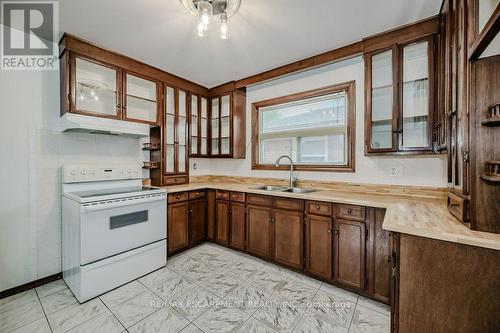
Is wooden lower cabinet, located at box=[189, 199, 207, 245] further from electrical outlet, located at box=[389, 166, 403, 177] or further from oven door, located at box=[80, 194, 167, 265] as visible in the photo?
electrical outlet, located at box=[389, 166, 403, 177]

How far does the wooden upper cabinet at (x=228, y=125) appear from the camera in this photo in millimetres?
3479

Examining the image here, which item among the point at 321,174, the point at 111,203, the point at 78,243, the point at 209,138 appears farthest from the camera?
the point at 209,138

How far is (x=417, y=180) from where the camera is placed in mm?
2119

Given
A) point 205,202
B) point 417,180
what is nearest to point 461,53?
point 417,180

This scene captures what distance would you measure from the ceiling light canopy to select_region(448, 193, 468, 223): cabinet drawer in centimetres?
199

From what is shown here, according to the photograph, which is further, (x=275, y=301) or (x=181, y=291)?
(x=181, y=291)

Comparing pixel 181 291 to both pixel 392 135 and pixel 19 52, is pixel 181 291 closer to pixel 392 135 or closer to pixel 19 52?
pixel 392 135

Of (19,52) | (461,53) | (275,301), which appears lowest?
(275,301)

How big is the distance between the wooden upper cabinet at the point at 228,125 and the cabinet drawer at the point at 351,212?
6.14 feet

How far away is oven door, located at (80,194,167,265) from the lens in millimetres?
1904

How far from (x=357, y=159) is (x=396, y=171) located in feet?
1.33

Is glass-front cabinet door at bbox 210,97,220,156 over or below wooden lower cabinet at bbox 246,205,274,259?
over

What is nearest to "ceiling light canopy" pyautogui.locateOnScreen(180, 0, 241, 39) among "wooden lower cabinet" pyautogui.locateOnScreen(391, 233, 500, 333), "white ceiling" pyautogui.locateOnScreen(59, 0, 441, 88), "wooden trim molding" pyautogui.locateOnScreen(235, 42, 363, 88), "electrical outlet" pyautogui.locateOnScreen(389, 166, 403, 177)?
"white ceiling" pyautogui.locateOnScreen(59, 0, 441, 88)

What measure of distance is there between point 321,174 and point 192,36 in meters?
2.19
